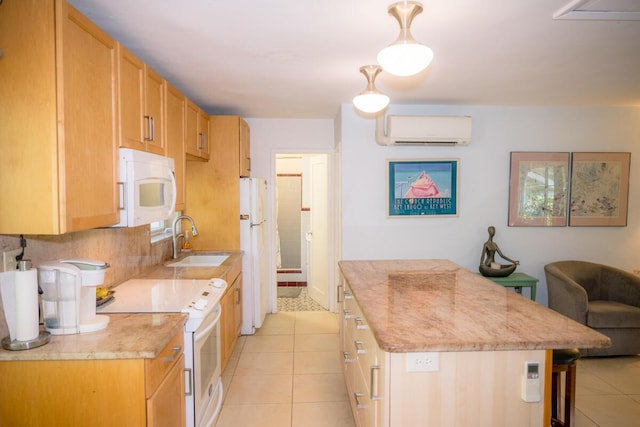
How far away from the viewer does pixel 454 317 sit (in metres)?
1.79

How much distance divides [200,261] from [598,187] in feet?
13.7

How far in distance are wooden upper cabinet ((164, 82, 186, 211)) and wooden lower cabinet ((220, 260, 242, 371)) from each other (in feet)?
2.59

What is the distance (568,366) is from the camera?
2.04 meters

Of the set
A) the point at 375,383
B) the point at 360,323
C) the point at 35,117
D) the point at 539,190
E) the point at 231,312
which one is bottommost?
the point at 231,312

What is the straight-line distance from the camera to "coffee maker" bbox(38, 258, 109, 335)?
64.2 inches

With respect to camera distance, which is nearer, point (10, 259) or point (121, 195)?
point (10, 259)

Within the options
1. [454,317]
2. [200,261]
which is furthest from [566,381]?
[200,261]

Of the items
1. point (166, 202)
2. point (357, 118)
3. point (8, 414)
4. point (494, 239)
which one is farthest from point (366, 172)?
point (8, 414)

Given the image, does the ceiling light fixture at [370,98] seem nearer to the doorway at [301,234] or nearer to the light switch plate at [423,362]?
the light switch plate at [423,362]

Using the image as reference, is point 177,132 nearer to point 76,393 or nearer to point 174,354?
point 174,354

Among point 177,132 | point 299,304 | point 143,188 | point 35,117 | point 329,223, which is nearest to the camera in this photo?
point 35,117

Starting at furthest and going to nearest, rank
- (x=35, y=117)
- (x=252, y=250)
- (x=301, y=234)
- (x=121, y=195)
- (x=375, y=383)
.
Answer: (x=301, y=234)
(x=252, y=250)
(x=121, y=195)
(x=375, y=383)
(x=35, y=117)

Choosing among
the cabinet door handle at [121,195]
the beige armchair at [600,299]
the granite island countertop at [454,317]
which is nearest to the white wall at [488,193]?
the beige armchair at [600,299]

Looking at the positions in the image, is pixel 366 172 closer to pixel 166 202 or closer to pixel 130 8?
pixel 166 202
